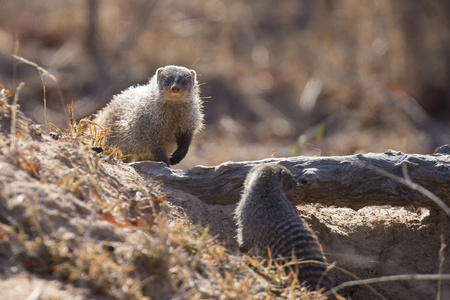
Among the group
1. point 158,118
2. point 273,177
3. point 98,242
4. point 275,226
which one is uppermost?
point 158,118

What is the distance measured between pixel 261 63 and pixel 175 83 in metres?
6.57

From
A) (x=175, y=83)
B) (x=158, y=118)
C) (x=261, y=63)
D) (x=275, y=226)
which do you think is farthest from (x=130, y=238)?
A: (x=261, y=63)

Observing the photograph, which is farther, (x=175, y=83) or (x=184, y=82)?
(x=184, y=82)

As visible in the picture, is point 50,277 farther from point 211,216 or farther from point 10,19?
point 10,19

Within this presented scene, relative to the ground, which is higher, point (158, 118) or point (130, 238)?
point (158, 118)

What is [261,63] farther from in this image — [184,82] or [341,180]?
[341,180]

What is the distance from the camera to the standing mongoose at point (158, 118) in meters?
4.45

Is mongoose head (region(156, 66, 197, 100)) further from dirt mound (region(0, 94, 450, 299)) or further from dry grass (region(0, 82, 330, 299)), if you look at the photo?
dry grass (region(0, 82, 330, 299))

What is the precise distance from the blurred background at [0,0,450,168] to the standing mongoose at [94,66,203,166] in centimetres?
249

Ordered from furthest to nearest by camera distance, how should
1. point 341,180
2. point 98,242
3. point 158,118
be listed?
point 158,118
point 341,180
point 98,242

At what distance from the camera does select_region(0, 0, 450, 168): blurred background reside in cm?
861

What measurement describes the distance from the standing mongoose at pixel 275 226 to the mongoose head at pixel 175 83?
4.14 feet

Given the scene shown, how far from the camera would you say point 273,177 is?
3.26 m

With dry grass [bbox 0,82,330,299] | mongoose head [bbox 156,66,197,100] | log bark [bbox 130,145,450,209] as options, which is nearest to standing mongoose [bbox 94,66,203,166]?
mongoose head [bbox 156,66,197,100]
